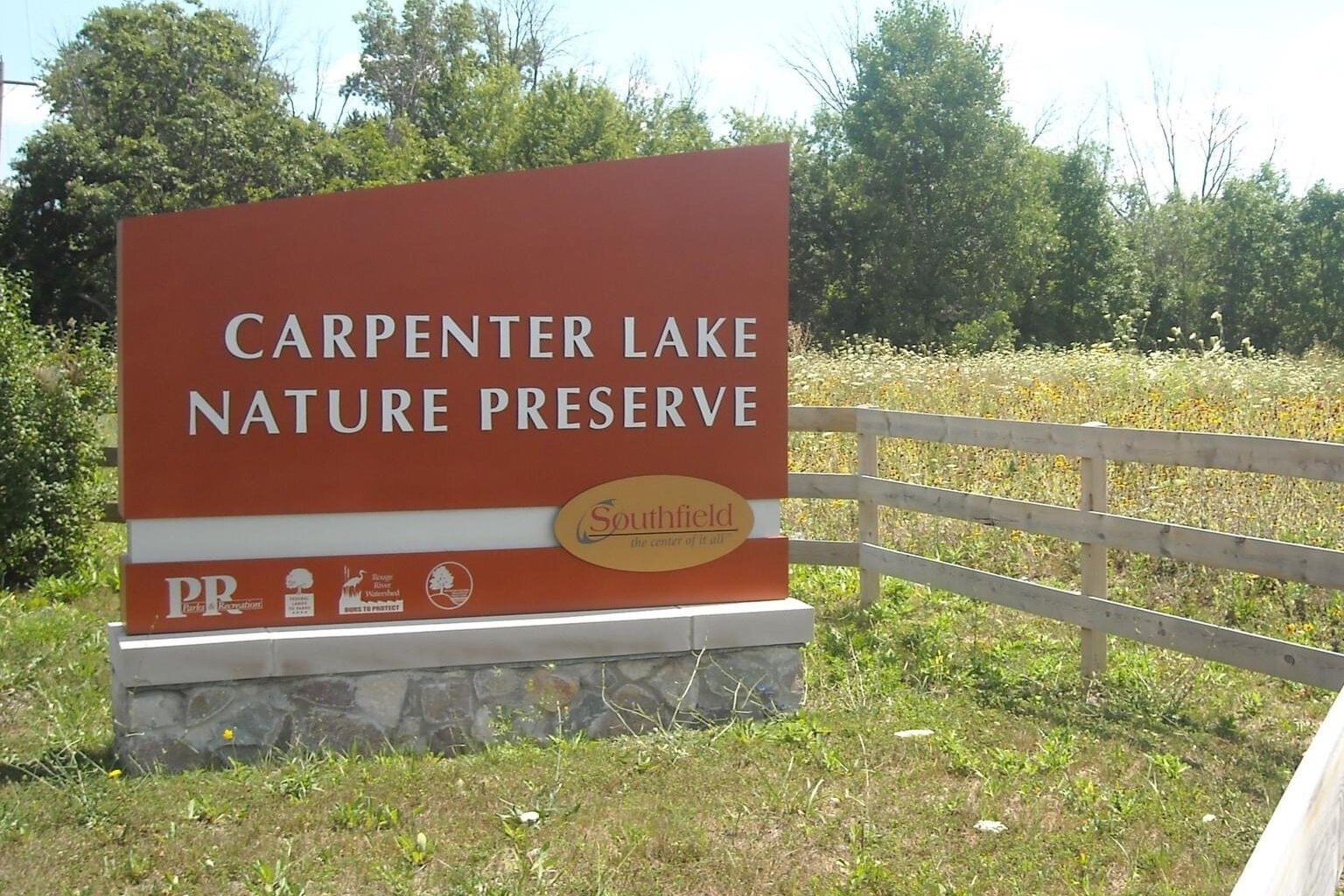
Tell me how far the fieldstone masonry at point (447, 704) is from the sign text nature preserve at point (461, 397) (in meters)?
0.27

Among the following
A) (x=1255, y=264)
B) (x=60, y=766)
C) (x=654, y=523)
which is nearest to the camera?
(x=60, y=766)

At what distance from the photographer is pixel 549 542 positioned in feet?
17.9

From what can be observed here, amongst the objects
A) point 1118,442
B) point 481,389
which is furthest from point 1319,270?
point 481,389

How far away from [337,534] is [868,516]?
3.61 meters

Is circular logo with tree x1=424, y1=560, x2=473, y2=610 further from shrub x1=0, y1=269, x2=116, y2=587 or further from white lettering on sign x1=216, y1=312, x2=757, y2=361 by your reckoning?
shrub x1=0, y1=269, x2=116, y2=587

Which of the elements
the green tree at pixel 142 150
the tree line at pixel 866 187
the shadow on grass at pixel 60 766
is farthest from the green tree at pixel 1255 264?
the shadow on grass at pixel 60 766

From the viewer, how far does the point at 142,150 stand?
33281 mm

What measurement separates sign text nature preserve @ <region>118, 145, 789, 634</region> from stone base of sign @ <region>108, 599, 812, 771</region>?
15cm

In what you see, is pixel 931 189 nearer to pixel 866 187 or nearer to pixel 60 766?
pixel 866 187

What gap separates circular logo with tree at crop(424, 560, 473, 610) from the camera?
17.3 feet

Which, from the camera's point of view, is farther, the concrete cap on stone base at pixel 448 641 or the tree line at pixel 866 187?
the tree line at pixel 866 187

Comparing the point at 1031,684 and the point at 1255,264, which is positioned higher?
the point at 1255,264

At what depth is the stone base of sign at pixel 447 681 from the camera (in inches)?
193

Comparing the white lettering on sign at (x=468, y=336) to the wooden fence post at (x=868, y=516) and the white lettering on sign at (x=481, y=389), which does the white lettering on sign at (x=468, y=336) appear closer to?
the white lettering on sign at (x=481, y=389)
